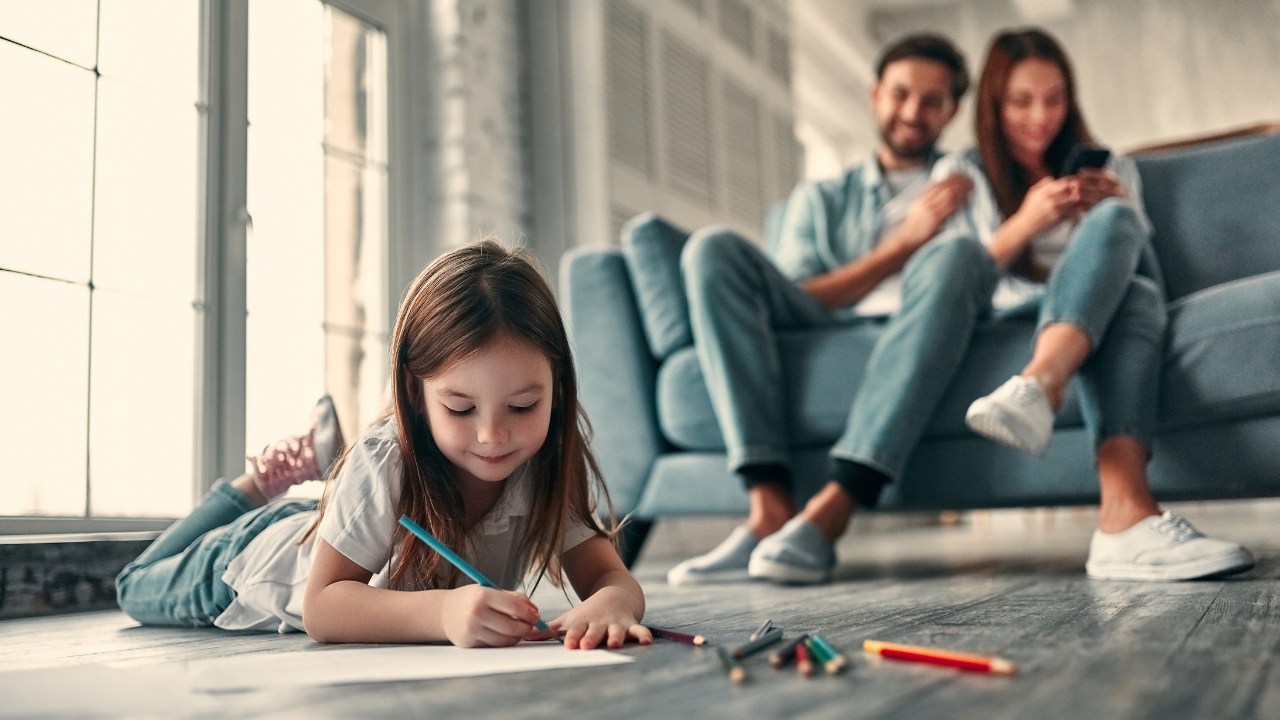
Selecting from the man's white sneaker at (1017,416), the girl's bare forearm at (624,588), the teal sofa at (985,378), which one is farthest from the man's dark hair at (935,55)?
the girl's bare forearm at (624,588)

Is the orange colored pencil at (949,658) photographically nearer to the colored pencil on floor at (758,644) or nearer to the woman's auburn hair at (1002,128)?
the colored pencil on floor at (758,644)

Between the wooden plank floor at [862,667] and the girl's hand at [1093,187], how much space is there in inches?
28.3

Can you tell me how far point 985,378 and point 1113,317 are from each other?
213 mm

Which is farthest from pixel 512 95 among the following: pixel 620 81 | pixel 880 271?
pixel 880 271

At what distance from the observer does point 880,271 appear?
1992mm

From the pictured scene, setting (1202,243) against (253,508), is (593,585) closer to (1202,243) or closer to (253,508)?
(253,508)

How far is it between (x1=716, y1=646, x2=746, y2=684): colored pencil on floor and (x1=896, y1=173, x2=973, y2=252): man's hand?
1421 mm

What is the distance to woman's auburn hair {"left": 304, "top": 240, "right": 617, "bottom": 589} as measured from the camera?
99cm

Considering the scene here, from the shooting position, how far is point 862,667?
0.72 metres

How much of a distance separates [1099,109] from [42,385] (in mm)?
5538

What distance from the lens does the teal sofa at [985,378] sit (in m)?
1.47

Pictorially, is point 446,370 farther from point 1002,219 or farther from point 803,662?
point 1002,219

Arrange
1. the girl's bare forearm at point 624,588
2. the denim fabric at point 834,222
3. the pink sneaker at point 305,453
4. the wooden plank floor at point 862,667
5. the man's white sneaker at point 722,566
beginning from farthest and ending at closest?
the denim fabric at point 834,222 → the man's white sneaker at point 722,566 → the pink sneaker at point 305,453 → the girl's bare forearm at point 624,588 → the wooden plank floor at point 862,667

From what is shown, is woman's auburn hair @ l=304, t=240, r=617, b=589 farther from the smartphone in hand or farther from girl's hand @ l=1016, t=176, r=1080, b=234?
the smartphone in hand
